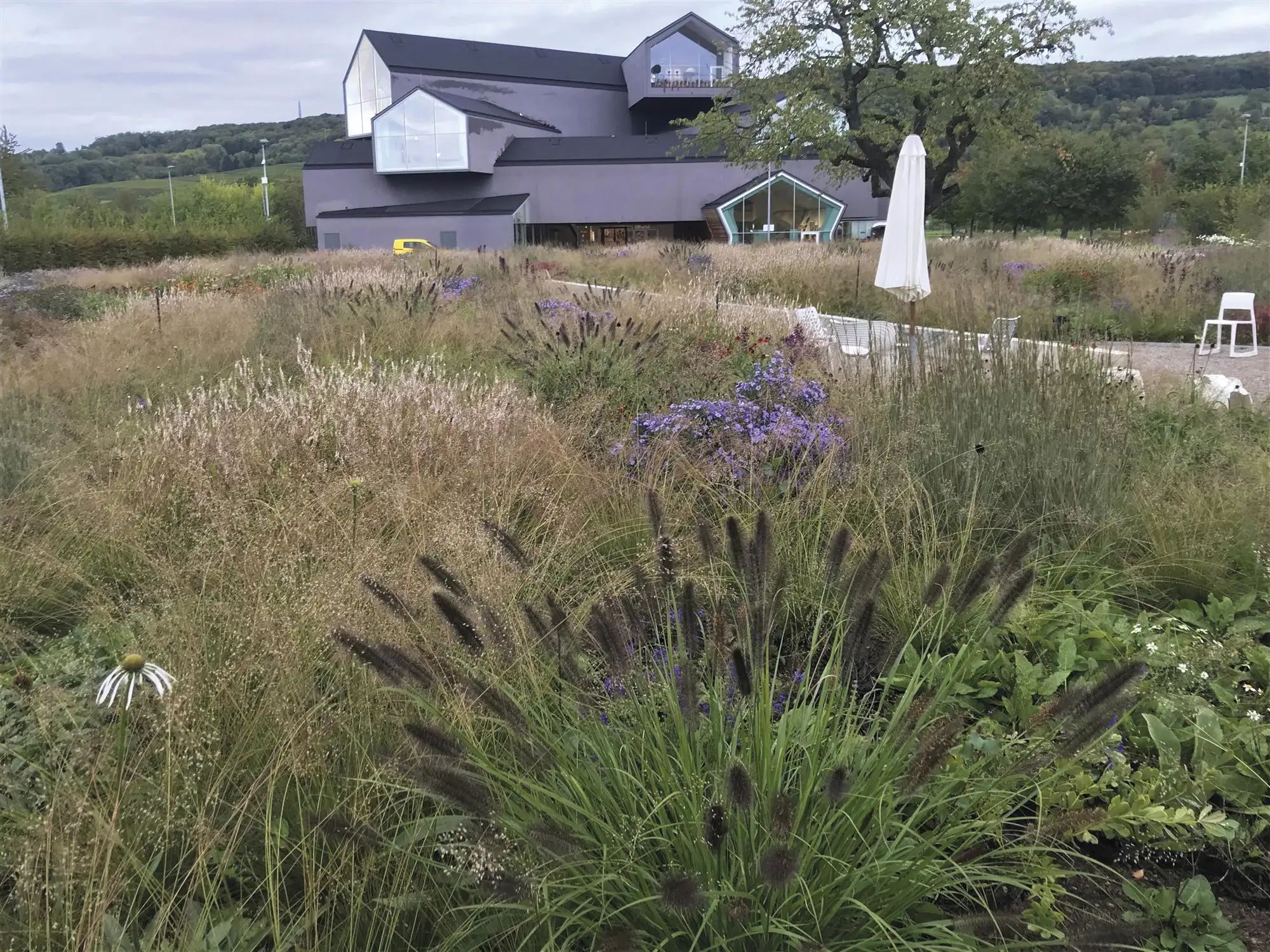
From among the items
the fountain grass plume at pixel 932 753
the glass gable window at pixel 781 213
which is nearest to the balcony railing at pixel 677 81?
the glass gable window at pixel 781 213

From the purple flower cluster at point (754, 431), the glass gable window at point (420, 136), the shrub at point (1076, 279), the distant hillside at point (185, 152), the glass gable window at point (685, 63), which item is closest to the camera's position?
the purple flower cluster at point (754, 431)

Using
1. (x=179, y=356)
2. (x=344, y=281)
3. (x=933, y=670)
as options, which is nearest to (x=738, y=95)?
(x=344, y=281)

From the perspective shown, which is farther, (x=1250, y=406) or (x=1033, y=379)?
(x=1250, y=406)

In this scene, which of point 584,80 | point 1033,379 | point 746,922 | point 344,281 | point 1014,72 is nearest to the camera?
point 746,922

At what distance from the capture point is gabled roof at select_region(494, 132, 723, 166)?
4719 cm

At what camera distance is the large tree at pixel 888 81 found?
2534 cm

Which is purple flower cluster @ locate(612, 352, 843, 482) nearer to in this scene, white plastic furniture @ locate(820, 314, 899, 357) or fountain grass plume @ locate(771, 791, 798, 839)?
white plastic furniture @ locate(820, 314, 899, 357)

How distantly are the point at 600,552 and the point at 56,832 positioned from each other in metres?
2.15

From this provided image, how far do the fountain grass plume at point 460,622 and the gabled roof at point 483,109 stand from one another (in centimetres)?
4760

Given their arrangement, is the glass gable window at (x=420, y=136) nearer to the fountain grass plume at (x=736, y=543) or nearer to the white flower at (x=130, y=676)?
the fountain grass plume at (x=736, y=543)

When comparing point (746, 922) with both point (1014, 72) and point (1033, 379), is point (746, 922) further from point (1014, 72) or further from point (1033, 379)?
point (1014, 72)

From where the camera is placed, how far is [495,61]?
176ft

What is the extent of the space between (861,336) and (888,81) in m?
20.5

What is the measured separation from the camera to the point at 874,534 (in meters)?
3.61
